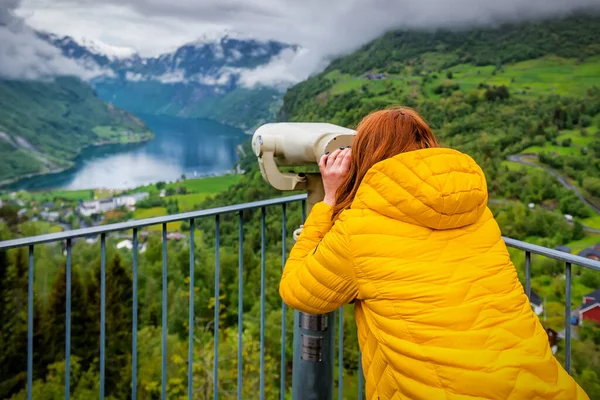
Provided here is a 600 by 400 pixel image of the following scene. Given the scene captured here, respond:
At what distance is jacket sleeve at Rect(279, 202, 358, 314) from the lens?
1.09 m

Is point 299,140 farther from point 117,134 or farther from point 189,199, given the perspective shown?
point 117,134

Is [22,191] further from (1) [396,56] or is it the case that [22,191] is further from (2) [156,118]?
(1) [396,56]

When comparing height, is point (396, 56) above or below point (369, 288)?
above

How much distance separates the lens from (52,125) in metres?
61.5

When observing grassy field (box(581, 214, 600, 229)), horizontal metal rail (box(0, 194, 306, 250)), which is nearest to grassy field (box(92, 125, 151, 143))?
grassy field (box(581, 214, 600, 229))

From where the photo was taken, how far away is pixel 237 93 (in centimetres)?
6309

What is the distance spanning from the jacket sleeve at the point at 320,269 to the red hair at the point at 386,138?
97 millimetres

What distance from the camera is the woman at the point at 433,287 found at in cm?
97

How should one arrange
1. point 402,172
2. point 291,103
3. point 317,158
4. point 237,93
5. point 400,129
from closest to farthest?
point 402,172 < point 400,129 < point 317,158 < point 291,103 < point 237,93

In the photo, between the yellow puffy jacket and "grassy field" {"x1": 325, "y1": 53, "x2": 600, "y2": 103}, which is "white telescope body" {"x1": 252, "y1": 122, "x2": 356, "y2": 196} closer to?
the yellow puffy jacket

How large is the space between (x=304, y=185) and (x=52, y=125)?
220 feet

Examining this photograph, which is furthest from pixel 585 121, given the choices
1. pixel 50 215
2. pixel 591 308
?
pixel 50 215

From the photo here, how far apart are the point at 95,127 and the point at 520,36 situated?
48611 millimetres

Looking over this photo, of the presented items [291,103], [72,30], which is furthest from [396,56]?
[72,30]
